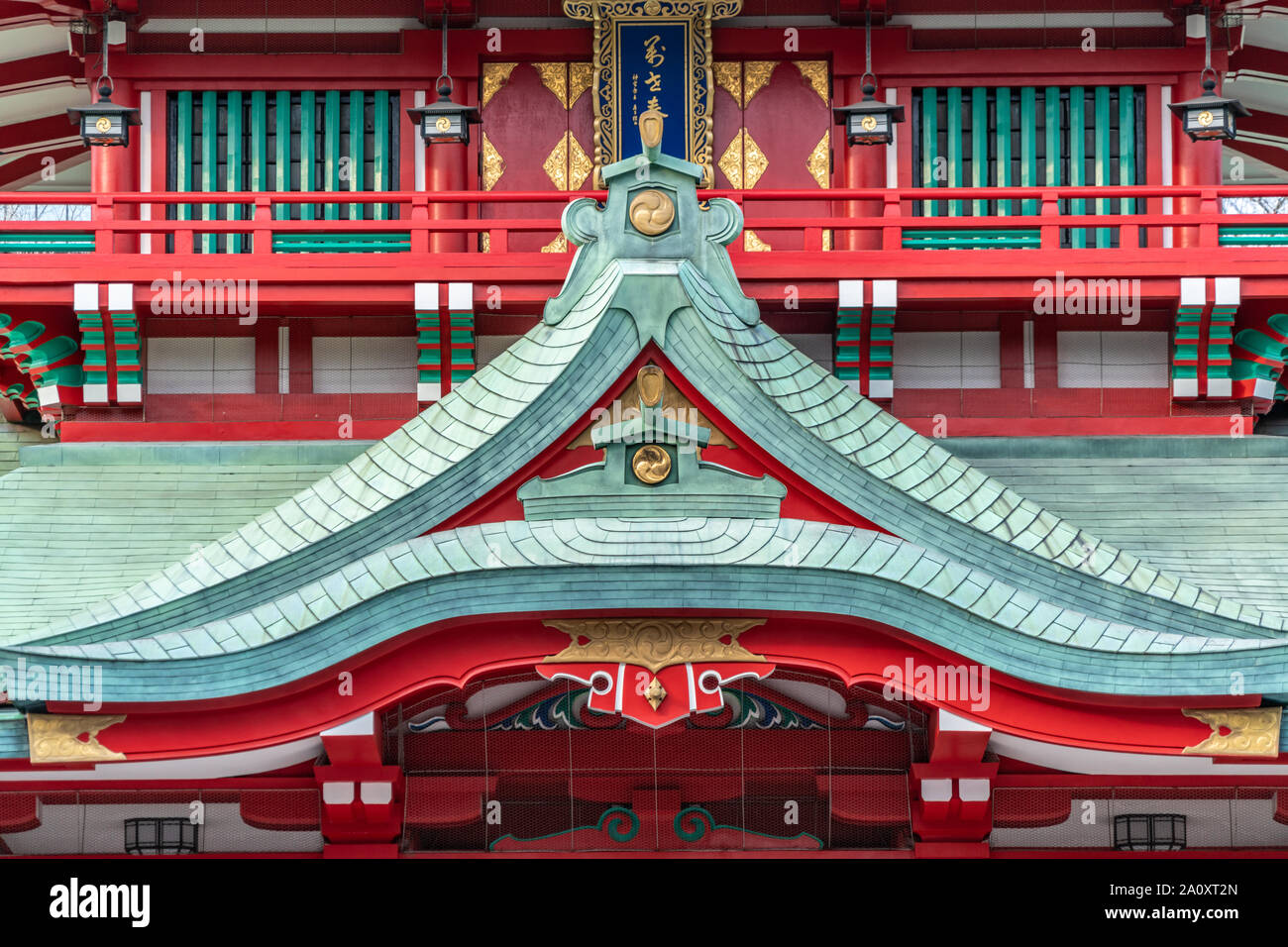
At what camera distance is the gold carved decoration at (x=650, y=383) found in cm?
1259

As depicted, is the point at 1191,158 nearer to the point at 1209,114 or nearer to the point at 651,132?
the point at 1209,114

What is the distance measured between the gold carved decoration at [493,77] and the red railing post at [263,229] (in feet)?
8.22

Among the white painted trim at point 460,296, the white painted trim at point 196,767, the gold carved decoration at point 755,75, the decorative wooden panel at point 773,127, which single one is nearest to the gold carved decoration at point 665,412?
the white painted trim at point 196,767

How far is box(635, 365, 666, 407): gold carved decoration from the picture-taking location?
12.6m

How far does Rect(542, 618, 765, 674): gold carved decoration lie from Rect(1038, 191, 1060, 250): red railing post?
5135 millimetres

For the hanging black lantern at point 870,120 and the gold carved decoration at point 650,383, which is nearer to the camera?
the gold carved decoration at point 650,383

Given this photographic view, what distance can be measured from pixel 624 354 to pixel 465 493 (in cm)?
138

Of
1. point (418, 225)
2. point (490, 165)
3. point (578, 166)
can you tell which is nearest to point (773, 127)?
point (578, 166)

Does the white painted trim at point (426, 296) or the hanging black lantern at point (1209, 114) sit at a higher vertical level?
the hanging black lantern at point (1209, 114)

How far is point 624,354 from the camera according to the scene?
1256 cm

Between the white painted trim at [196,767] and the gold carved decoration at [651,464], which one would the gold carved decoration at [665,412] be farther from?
the white painted trim at [196,767]

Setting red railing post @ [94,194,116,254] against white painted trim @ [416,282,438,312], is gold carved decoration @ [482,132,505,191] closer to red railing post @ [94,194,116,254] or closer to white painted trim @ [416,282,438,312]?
white painted trim @ [416,282,438,312]

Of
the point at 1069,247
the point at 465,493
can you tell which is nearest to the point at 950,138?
the point at 1069,247

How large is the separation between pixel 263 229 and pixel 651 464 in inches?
194
